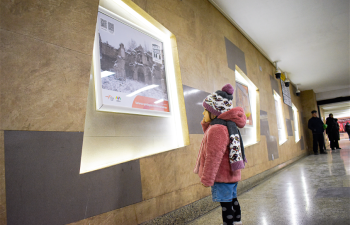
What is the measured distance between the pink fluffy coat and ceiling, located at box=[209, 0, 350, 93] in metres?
2.68

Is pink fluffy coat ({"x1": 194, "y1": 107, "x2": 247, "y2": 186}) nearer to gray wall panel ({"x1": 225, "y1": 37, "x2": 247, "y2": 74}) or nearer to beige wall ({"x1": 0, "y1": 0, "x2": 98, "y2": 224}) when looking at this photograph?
beige wall ({"x1": 0, "y1": 0, "x2": 98, "y2": 224})

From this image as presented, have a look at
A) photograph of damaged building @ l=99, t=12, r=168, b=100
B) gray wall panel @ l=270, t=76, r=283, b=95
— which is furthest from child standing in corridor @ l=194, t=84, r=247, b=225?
gray wall panel @ l=270, t=76, r=283, b=95

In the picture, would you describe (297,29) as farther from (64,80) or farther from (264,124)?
(64,80)

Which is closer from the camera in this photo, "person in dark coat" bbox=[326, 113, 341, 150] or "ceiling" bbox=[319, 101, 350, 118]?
"person in dark coat" bbox=[326, 113, 341, 150]

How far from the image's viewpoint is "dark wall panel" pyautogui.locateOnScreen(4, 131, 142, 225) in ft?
3.94

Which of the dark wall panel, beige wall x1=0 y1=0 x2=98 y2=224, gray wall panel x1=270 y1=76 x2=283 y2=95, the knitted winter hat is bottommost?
the dark wall panel

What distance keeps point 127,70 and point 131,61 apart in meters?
0.11

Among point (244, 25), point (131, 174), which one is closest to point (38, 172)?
point (131, 174)

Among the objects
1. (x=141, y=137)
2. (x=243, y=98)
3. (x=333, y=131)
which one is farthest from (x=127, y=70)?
(x=333, y=131)

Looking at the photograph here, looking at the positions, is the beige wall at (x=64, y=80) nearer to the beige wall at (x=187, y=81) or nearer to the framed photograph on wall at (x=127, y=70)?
the beige wall at (x=187, y=81)

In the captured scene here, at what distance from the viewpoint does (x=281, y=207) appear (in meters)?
2.47

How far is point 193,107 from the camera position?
2.74 m

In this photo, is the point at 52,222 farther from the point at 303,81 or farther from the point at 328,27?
the point at 303,81

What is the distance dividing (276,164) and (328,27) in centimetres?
321
